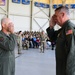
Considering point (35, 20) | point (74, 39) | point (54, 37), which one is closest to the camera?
point (74, 39)

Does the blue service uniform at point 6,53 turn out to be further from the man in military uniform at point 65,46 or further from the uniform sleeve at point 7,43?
the man in military uniform at point 65,46

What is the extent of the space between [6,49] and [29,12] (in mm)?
25060

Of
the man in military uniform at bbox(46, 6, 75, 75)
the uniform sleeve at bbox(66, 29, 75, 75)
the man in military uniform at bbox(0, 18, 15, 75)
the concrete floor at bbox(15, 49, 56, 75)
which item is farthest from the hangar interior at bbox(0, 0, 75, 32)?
the uniform sleeve at bbox(66, 29, 75, 75)

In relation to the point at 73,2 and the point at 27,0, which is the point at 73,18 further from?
the point at 27,0

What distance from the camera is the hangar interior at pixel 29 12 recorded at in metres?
26.8

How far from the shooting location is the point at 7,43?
347cm

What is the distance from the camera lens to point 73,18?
98.5ft

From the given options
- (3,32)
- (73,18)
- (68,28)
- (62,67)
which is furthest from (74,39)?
(73,18)

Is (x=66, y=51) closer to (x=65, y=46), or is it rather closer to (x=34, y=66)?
(x=65, y=46)

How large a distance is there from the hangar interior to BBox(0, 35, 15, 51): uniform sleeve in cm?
2197

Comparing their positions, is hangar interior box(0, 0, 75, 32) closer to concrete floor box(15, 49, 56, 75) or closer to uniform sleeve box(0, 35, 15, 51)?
concrete floor box(15, 49, 56, 75)

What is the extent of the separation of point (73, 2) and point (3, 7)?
909 cm

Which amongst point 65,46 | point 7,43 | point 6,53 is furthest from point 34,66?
point 65,46

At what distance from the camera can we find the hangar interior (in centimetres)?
2683
